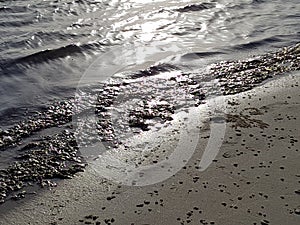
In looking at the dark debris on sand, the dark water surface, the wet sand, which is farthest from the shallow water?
the wet sand

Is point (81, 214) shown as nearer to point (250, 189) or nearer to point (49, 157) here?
point (49, 157)

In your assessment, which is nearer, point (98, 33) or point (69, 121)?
point (69, 121)

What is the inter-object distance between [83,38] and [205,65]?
316 cm

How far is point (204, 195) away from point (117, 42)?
6130 millimetres

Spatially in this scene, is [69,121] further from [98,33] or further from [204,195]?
[98,33]

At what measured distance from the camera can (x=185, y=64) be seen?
8617 millimetres

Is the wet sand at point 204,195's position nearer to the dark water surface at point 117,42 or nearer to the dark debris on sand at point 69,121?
the dark debris on sand at point 69,121

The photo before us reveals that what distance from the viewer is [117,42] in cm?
1002

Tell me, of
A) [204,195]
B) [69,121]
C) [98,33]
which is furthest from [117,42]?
[204,195]

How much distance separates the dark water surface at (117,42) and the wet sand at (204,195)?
1055 mm

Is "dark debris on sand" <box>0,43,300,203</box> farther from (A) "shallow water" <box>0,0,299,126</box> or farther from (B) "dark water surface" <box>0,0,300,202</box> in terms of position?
(A) "shallow water" <box>0,0,299,126</box>

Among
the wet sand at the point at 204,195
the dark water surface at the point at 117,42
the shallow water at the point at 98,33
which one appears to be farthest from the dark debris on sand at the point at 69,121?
the shallow water at the point at 98,33

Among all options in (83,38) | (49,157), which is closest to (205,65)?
(83,38)

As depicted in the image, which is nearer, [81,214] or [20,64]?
[81,214]
